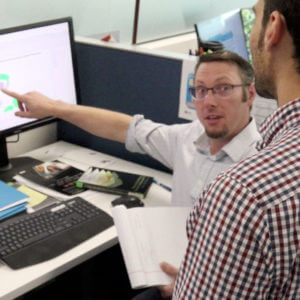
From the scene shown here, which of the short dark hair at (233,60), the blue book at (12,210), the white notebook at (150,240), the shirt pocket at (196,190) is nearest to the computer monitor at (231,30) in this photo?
the short dark hair at (233,60)

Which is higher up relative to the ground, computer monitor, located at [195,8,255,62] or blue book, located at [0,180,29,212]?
computer monitor, located at [195,8,255,62]

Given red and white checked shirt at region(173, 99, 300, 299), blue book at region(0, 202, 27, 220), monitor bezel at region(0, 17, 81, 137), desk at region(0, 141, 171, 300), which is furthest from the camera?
monitor bezel at region(0, 17, 81, 137)

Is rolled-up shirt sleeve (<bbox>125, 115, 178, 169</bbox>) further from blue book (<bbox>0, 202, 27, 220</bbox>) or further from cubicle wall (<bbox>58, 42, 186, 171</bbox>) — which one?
blue book (<bbox>0, 202, 27, 220</bbox>)

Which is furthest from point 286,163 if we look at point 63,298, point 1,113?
point 63,298

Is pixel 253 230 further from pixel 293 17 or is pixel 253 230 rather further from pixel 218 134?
pixel 218 134

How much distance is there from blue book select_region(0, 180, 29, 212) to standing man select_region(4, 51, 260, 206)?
339 mm

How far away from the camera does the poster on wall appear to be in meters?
1.53

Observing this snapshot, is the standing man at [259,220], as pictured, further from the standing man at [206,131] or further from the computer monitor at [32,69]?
the computer monitor at [32,69]

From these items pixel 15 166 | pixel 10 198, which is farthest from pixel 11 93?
pixel 10 198

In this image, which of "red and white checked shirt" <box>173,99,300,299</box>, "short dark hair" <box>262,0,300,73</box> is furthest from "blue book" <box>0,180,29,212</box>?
"short dark hair" <box>262,0,300,73</box>

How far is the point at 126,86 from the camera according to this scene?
5.59 feet

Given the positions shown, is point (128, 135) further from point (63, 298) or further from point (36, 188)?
point (63, 298)

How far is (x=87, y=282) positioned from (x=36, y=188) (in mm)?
431

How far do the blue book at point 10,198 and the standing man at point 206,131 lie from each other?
339 millimetres
